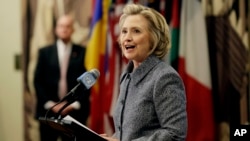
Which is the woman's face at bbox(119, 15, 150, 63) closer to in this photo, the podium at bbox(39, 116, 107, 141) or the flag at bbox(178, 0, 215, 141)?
the podium at bbox(39, 116, 107, 141)

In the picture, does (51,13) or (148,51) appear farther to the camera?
(51,13)

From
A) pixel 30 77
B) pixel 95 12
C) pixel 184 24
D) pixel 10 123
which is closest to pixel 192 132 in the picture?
pixel 184 24

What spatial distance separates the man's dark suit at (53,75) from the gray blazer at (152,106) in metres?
1.54

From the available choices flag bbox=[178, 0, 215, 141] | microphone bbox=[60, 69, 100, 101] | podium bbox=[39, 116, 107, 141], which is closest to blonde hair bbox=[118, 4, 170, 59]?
microphone bbox=[60, 69, 100, 101]

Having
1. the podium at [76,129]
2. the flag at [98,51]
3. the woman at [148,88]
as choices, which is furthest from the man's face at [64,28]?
the podium at [76,129]

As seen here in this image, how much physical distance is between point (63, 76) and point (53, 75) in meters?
0.08

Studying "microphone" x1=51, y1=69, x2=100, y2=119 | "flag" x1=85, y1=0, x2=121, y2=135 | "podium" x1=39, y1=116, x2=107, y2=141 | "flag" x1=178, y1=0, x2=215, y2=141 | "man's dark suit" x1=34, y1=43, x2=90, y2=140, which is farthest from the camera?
"man's dark suit" x1=34, y1=43, x2=90, y2=140

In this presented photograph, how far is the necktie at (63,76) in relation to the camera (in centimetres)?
316

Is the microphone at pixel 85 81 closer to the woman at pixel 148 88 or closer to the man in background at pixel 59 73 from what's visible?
the woman at pixel 148 88

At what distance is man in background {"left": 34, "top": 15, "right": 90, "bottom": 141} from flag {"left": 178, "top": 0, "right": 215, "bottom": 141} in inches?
31.2

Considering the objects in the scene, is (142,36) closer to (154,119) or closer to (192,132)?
(154,119)

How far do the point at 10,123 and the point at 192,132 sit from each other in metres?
1.55

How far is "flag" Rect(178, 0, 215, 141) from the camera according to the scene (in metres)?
2.82

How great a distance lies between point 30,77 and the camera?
10.7ft
